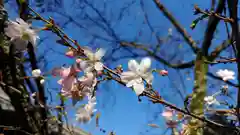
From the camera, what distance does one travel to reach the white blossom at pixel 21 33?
0.76 meters

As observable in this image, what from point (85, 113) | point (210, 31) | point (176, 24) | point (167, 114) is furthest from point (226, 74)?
point (85, 113)

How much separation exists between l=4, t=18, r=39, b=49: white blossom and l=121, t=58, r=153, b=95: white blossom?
25 cm

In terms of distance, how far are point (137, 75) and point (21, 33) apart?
1.02ft

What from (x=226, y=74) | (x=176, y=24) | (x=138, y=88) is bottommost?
(x=138, y=88)

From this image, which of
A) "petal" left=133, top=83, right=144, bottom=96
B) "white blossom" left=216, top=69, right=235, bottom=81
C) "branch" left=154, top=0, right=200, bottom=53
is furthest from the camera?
"branch" left=154, top=0, right=200, bottom=53

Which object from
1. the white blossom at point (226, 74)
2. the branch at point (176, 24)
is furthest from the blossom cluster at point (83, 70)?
the branch at point (176, 24)

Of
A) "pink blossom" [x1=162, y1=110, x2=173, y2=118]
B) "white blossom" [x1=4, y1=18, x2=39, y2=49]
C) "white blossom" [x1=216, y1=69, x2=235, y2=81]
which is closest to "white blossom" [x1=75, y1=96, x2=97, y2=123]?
"white blossom" [x1=4, y1=18, x2=39, y2=49]

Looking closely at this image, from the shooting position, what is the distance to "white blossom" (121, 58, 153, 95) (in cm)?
72

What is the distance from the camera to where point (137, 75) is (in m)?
0.77

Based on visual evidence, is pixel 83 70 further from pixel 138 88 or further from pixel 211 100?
pixel 211 100

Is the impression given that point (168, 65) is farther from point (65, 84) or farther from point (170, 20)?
point (65, 84)

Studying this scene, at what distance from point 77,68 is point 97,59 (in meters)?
0.06

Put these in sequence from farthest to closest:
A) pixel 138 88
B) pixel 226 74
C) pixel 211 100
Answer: pixel 226 74, pixel 211 100, pixel 138 88

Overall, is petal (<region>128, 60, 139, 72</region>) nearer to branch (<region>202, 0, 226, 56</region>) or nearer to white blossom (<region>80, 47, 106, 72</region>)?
white blossom (<region>80, 47, 106, 72</region>)
